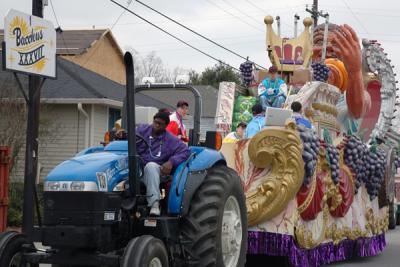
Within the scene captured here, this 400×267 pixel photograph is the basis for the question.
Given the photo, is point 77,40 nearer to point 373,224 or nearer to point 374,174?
point 374,174

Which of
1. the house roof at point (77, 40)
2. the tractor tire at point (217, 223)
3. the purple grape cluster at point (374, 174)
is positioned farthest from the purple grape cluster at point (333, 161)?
the house roof at point (77, 40)

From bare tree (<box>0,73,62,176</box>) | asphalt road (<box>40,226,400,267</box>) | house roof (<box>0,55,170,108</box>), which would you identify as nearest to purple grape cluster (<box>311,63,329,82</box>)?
asphalt road (<box>40,226,400,267</box>)

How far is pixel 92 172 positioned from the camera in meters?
6.34

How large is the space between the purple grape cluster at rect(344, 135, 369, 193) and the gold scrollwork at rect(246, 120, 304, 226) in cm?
255

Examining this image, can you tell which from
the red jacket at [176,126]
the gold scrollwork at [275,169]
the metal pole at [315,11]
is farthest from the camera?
the metal pole at [315,11]

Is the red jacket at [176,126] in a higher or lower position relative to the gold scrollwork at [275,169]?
higher

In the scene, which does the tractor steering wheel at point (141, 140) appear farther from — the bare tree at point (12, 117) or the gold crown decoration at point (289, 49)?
the bare tree at point (12, 117)

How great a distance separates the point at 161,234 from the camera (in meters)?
6.65

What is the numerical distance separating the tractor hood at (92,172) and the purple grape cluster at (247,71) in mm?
6302

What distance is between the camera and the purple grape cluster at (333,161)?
10.8 m

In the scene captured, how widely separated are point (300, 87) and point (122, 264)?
6536 millimetres

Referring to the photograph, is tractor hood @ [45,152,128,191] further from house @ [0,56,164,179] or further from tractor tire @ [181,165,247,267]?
house @ [0,56,164,179]

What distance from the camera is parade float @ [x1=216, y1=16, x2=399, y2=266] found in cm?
938

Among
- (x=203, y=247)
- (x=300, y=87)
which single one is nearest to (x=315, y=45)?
(x=300, y=87)
